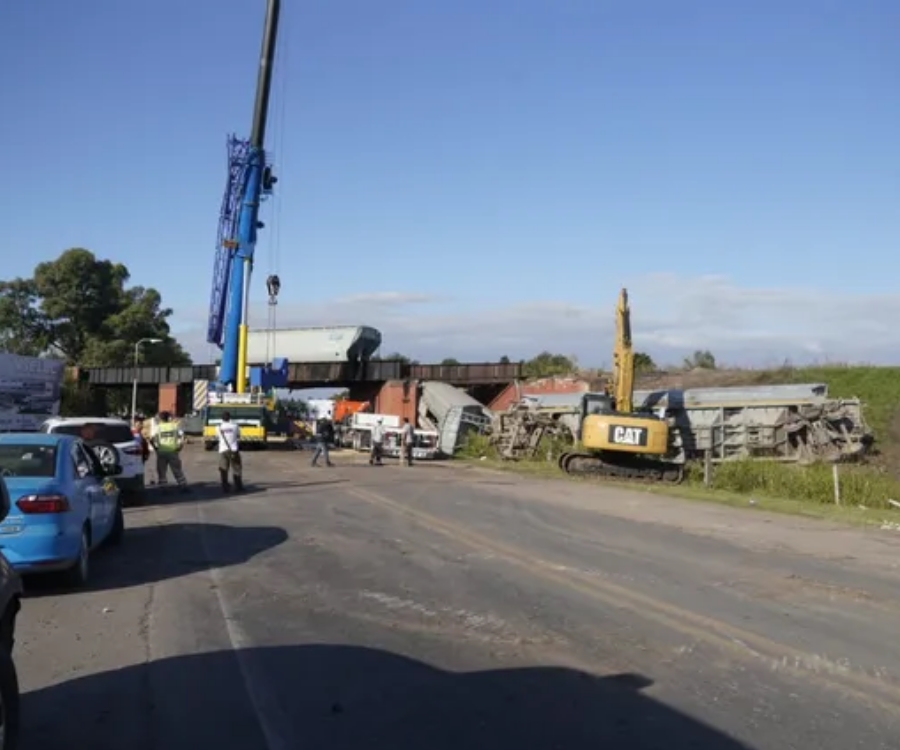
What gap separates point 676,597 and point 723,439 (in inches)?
1044

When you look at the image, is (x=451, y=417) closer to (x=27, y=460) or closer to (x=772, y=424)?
(x=772, y=424)

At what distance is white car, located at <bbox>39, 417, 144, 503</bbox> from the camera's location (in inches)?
751

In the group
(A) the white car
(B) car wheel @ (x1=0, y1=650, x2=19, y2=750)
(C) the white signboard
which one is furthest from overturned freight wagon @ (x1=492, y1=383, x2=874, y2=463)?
(B) car wheel @ (x1=0, y1=650, x2=19, y2=750)

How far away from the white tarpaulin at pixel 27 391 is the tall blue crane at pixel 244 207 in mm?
9511

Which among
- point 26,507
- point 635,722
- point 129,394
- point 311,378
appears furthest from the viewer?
point 129,394

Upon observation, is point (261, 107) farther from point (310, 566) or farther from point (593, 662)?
point (593, 662)

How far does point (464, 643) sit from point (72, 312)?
94743mm

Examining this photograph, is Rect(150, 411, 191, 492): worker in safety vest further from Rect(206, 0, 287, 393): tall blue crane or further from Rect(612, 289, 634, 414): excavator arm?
Rect(206, 0, 287, 393): tall blue crane

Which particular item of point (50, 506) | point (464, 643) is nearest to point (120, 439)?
point (50, 506)

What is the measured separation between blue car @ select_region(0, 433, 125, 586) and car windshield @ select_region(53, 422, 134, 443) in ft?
24.0

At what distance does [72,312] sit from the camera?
9525 centimetres

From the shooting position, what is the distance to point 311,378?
65.2m

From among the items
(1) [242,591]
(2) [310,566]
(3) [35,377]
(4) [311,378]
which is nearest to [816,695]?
(1) [242,591]

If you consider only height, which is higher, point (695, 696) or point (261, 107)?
point (261, 107)
